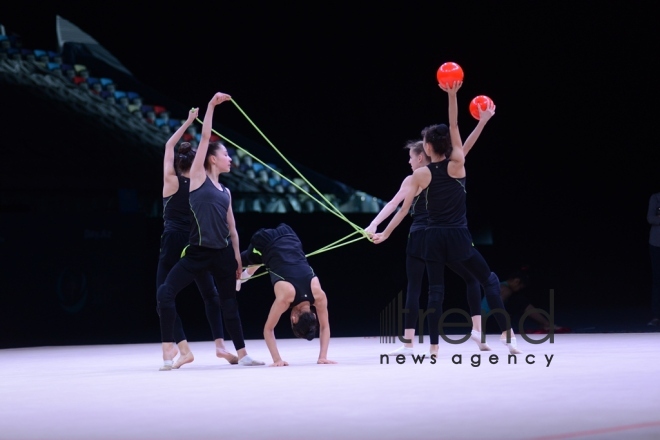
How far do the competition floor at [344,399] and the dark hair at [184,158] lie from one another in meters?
1.19

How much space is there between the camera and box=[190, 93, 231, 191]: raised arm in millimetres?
5516

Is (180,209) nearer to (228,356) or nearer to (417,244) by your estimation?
(228,356)

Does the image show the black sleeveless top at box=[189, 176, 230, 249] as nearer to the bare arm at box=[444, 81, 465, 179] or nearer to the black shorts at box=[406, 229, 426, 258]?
the black shorts at box=[406, 229, 426, 258]

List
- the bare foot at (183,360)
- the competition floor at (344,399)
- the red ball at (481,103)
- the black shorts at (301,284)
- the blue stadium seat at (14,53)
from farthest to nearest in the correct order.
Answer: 1. the blue stadium seat at (14,53)
2. the red ball at (481,103)
3. the black shorts at (301,284)
4. the bare foot at (183,360)
5. the competition floor at (344,399)

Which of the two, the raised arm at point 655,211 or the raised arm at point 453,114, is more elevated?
the raised arm at point 453,114

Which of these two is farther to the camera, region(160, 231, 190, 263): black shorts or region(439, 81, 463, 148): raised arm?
region(160, 231, 190, 263): black shorts

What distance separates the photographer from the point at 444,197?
18.9 feet

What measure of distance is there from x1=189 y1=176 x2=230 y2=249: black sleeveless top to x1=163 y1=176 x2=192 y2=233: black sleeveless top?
36 cm

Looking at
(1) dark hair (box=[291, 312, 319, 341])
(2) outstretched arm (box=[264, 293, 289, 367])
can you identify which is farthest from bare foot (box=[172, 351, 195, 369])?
(1) dark hair (box=[291, 312, 319, 341])

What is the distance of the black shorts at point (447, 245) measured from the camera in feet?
18.9

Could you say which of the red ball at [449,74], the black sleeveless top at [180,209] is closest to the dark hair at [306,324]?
the black sleeveless top at [180,209]

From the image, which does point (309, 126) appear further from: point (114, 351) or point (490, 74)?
point (114, 351)

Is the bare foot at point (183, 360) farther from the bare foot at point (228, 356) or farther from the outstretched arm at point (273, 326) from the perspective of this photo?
the outstretched arm at point (273, 326)

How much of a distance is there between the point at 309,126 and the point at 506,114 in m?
2.08
